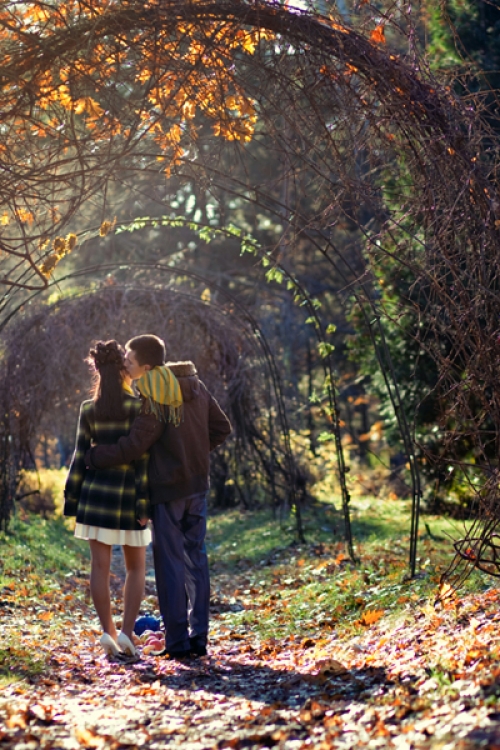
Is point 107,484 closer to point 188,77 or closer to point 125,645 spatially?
point 125,645

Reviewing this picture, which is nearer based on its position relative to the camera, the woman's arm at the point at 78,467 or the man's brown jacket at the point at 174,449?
the man's brown jacket at the point at 174,449

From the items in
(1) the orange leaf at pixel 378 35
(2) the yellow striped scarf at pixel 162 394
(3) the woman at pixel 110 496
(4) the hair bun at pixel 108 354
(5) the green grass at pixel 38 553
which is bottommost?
(5) the green grass at pixel 38 553

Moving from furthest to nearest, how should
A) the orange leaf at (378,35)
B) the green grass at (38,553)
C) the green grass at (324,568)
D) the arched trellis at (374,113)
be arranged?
the green grass at (38,553), the green grass at (324,568), the orange leaf at (378,35), the arched trellis at (374,113)

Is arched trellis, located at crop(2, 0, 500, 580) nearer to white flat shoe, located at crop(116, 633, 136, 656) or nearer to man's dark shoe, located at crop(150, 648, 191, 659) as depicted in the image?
man's dark shoe, located at crop(150, 648, 191, 659)

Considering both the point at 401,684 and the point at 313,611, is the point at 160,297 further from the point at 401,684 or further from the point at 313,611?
the point at 401,684

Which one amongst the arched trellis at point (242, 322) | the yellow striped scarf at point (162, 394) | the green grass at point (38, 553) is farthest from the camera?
the arched trellis at point (242, 322)

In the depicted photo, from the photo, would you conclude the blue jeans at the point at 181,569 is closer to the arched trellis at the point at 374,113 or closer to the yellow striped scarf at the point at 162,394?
the yellow striped scarf at the point at 162,394

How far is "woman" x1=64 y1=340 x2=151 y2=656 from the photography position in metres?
5.22

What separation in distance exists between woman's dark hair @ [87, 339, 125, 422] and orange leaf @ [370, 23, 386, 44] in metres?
2.29

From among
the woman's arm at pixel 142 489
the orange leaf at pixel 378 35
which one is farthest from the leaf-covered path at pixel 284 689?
the orange leaf at pixel 378 35

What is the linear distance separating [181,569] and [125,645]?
552 mm

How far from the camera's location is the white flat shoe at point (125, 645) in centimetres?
523

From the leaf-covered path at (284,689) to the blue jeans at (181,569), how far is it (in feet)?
0.63

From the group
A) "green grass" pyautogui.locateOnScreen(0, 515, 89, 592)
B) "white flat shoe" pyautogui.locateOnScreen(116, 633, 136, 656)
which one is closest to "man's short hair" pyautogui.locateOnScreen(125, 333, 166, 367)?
"white flat shoe" pyautogui.locateOnScreen(116, 633, 136, 656)
